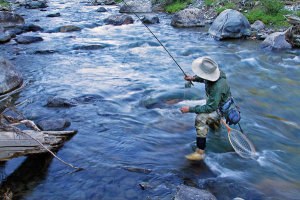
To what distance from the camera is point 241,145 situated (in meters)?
4.99

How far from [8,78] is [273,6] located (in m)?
15.2

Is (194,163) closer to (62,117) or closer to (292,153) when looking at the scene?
(292,153)

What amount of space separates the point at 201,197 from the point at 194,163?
1.30m

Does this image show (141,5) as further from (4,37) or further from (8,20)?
(4,37)

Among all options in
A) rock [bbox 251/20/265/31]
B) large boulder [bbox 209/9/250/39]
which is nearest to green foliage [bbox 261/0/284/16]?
rock [bbox 251/20/265/31]

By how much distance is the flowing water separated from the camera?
415 cm

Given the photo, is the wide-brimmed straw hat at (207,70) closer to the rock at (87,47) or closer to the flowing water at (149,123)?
the flowing water at (149,123)

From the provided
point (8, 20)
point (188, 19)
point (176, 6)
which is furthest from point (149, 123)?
point (176, 6)

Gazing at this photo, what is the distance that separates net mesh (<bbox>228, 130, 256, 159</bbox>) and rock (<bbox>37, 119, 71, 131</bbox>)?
3575 mm

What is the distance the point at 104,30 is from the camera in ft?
56.6

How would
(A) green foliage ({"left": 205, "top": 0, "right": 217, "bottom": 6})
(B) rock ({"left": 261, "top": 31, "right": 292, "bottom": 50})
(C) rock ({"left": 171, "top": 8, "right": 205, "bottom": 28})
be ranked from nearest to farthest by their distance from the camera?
(B) rock ({"left": 261, "top": 31, "right": 292, "bottom": 50}), (C) rock ({"left": 171, "top": 8, "right": 205, "bottom": 28}), (A) green foliage ({"left": 205, "top": 0, "right": 217, "bottom": 6})

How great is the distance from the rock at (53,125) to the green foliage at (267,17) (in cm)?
1402

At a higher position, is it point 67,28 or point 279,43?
point 67,28

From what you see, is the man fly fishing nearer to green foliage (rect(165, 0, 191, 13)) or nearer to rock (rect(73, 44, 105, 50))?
rock (rect(73, 44, 105, 50))
